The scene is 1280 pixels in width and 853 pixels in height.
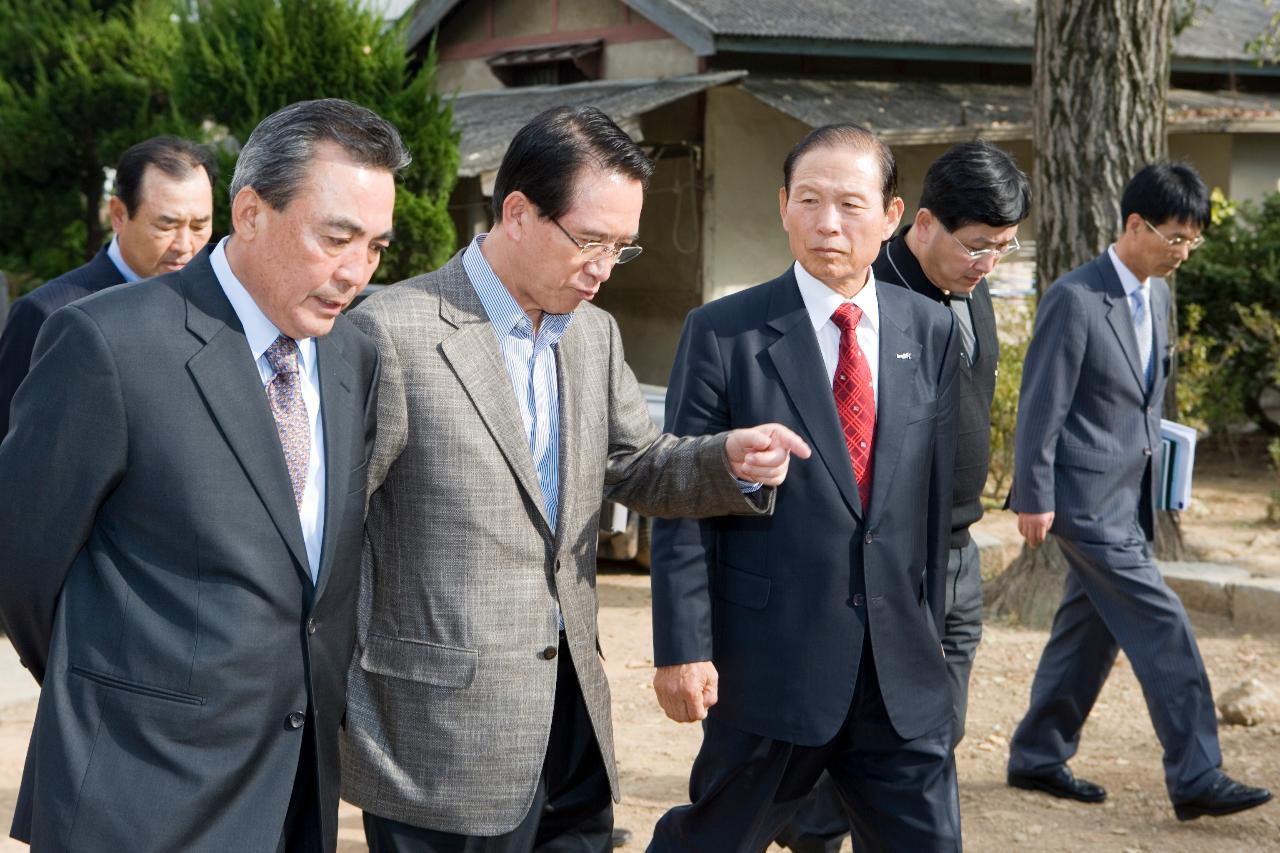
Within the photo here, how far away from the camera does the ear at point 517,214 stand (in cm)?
296

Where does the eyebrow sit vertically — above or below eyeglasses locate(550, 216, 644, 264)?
above

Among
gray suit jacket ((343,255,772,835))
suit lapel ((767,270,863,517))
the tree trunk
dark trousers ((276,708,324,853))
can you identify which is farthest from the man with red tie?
the tree trunk

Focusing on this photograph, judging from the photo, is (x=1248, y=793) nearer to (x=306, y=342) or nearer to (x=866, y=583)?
(x=866, y=583)

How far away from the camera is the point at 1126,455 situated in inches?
200

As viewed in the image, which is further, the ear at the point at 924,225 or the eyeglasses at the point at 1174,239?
the eyeglasses at the point at 1174,239

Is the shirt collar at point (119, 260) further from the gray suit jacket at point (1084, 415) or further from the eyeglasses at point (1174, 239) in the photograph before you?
the eyeglasses at point (1174, 239)

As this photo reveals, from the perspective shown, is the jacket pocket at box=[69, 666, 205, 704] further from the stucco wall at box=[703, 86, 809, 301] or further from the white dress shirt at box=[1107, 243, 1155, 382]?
the stucco wall at box=[703, 86, 809, 301]

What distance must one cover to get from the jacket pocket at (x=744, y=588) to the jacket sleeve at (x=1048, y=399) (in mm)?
1868

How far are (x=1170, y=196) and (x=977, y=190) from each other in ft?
3.94

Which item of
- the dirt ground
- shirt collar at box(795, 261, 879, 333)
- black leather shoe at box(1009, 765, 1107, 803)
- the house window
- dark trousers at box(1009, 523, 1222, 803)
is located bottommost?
the dirt ground

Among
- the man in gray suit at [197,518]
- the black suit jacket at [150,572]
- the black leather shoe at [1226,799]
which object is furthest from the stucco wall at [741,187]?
the black suit jacket at [150,572]

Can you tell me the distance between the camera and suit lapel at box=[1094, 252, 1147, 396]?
5.06m

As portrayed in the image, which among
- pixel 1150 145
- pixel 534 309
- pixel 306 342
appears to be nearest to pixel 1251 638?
pixel 1150 145

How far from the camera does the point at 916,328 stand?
11.6 feet
